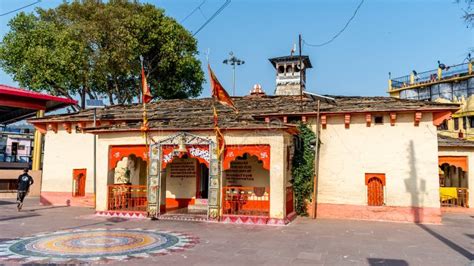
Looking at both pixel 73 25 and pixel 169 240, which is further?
pixel 73 25

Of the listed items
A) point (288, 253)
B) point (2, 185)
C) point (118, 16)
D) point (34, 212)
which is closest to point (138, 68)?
point (118, 16)

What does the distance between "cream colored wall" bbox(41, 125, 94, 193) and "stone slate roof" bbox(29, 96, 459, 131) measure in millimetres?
984

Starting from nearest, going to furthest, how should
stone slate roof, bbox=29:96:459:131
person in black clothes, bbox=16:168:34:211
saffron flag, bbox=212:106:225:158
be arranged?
1. saffron flag, bbox=212:106:225:158
2. stone slate roof, bbox=29:96:459:131
3. person in black clothes, bbox=16:168:34:211

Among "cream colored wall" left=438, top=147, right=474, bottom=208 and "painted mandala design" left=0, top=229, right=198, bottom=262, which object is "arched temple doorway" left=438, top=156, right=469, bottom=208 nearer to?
"cream colored wall" left=438, top=147, right=474, bottom=208

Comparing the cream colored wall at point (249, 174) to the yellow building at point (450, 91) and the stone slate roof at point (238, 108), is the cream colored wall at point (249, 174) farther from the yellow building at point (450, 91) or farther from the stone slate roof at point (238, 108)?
the yellow building at point (450, 91)

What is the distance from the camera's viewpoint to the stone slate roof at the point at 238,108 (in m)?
14.7

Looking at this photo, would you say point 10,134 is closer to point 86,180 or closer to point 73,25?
point 73,25

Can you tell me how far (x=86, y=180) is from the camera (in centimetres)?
1895

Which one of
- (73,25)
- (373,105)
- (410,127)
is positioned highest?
(73,25)

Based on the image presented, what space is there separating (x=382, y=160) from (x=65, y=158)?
15056mm

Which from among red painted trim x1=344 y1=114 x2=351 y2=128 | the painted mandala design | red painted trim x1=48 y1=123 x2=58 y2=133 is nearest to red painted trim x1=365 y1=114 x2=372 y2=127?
red painted trim x1=344 y1=114 x2=351 y2=128

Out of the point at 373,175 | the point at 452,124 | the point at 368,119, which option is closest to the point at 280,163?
the point at 373,175

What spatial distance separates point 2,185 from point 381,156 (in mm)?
22952

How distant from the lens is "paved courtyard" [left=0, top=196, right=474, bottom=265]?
813 centimetres
